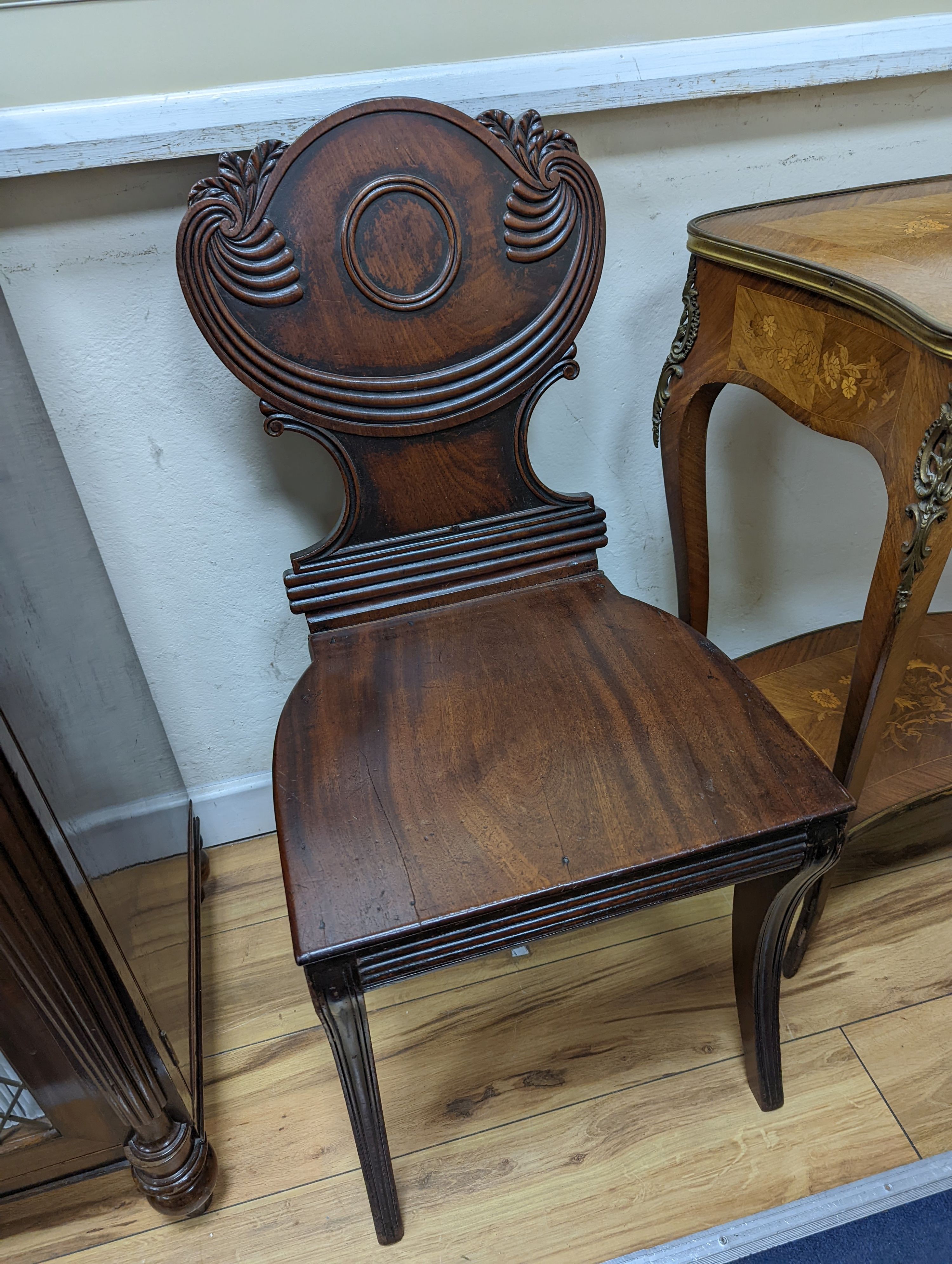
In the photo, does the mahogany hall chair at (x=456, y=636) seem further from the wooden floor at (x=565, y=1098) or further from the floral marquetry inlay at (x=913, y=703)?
the floral marquetry inlay at (x=913, y=703)

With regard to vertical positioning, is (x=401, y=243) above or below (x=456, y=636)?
above

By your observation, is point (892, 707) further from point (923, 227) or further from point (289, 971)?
point (289, 971)

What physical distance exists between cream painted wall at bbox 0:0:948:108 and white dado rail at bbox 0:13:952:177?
0.05 ft

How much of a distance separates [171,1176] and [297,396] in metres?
0.82

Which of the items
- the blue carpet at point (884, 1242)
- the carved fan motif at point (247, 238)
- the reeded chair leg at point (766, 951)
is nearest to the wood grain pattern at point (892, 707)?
the reeded chair leg at point (766, 951)

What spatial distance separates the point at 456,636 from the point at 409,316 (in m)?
0.34

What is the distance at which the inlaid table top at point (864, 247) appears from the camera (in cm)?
69

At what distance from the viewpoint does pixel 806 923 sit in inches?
43.0

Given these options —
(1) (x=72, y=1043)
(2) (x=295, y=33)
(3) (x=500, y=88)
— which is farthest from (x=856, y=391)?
(1) (x=72, y=1043)

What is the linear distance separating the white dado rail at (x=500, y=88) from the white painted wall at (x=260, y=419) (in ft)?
0.12

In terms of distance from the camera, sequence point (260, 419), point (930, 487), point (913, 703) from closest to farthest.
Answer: point (930, 487), point (260, 419), point (913, 703)

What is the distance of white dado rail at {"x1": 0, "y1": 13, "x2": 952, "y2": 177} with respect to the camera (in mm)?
850

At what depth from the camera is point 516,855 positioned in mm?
702

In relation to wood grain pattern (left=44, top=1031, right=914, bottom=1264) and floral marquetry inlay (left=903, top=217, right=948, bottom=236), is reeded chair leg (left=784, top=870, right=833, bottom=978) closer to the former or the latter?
wood grain pattern (left=44, top=1031, right=914, bottom=1264)
